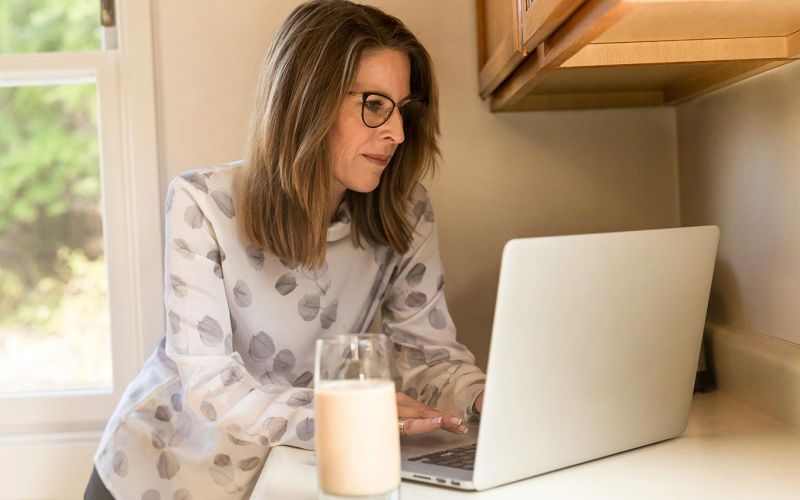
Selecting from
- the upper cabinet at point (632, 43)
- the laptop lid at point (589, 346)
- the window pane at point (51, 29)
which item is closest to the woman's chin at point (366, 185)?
the upper cabinet at point (632, 43)

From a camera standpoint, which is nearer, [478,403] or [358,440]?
[358,440]

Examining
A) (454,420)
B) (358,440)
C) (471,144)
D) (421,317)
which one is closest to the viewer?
(358,440)

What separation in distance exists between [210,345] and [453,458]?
397 mm

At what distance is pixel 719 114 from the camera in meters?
1.42

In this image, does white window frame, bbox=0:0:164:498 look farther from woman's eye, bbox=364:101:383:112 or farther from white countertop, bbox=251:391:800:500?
white countertop, bbox=251:391:800:500

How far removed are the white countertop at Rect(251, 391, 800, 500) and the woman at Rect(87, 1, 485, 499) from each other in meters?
0.25

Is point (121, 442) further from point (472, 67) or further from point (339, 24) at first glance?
point (472, 67)

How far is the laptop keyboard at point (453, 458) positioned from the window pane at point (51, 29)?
3.83ft

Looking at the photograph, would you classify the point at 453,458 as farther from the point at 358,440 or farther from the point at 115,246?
the point at 115,246

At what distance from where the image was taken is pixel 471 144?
166 centimetres

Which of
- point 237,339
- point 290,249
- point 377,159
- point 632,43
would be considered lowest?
point 237,339

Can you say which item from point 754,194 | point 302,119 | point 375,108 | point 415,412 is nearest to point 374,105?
point 375,108

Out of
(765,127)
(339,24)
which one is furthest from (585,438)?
(339,24)

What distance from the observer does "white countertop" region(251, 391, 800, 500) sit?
0.85m
